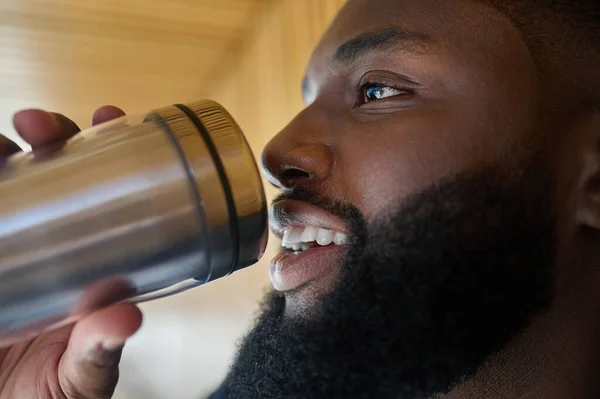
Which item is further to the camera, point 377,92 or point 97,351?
point 377,92

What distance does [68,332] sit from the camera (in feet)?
2.53

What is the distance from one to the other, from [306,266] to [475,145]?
0.23 metres

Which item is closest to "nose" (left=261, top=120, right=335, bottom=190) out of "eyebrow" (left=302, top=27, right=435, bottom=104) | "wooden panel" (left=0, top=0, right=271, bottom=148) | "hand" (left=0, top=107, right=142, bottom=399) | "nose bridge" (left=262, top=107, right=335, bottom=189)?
"nose bridge" (left=262, top=107, right=335, bottom=189)

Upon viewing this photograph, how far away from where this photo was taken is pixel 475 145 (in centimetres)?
65

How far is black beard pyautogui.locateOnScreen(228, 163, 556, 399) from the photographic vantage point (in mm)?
637

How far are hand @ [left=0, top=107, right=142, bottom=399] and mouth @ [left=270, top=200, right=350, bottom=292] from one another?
0.70 feet

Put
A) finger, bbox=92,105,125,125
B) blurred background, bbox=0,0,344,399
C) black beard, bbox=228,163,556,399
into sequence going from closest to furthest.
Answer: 1. black beard, bbox=228,163,556,399
2. finger, bbox=92,105,125,125
3. blurred background, bbox=0,0,344,399

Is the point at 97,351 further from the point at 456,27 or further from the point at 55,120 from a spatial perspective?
the point at 456,27

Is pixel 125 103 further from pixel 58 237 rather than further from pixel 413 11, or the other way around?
pixel 58 237

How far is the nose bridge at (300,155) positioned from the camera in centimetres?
68

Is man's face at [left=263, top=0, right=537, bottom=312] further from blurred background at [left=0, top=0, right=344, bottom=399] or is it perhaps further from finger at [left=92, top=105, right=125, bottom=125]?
blurred background at [left=0, top=0, right=344, bottom=399]

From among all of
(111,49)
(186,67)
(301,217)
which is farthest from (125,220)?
(186,67)

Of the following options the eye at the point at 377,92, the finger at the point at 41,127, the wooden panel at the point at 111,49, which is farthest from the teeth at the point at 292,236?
the wooden panel at the point at 111,49

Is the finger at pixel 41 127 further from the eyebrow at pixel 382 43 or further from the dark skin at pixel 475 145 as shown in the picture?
the eyebrow at pixel 382 43
